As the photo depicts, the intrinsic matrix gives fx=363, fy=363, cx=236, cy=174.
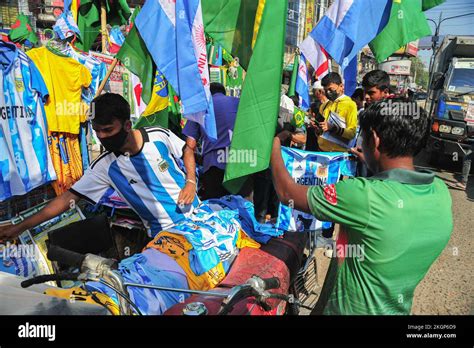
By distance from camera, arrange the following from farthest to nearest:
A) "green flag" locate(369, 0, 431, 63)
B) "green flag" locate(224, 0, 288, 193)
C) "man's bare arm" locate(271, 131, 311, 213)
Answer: "green flag" locate(369, 0, 431, 63), "green flag" locate(224, 0, 288, 193), "man's bare arm" locate(271, 131, 311, 213)

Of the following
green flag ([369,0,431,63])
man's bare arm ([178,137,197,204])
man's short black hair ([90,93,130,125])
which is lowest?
man's bare arm ([178,137,197,204])

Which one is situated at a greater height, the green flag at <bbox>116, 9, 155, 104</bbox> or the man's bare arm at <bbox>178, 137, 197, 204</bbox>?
the green flag at <bbox>116, 9, 155, 104</bbox>

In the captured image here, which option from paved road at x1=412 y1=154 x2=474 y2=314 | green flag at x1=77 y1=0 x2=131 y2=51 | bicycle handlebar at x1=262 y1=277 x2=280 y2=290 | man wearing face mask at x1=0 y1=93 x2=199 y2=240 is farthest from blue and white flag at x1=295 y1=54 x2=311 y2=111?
bicycle handlebar at x1=262 y1=277 x2=280 y2=290

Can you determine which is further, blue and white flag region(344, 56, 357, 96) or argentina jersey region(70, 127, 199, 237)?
blue and white flag region(344, 56, 357, 96)

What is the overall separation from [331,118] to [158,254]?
109 inches

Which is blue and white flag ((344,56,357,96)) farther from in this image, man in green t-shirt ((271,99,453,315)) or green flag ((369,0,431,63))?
man in green t-shirt ((271,99,453,315))

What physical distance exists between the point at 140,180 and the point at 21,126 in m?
2.38

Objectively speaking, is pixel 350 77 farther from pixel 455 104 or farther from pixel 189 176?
pixel 455 104

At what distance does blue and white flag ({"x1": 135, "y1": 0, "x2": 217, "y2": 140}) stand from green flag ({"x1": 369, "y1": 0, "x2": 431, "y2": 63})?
2.38 m

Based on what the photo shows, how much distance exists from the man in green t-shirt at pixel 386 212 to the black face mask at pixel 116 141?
1390 millimetres

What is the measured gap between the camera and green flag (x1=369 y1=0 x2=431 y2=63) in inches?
151

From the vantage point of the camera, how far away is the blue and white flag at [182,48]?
2500mm
